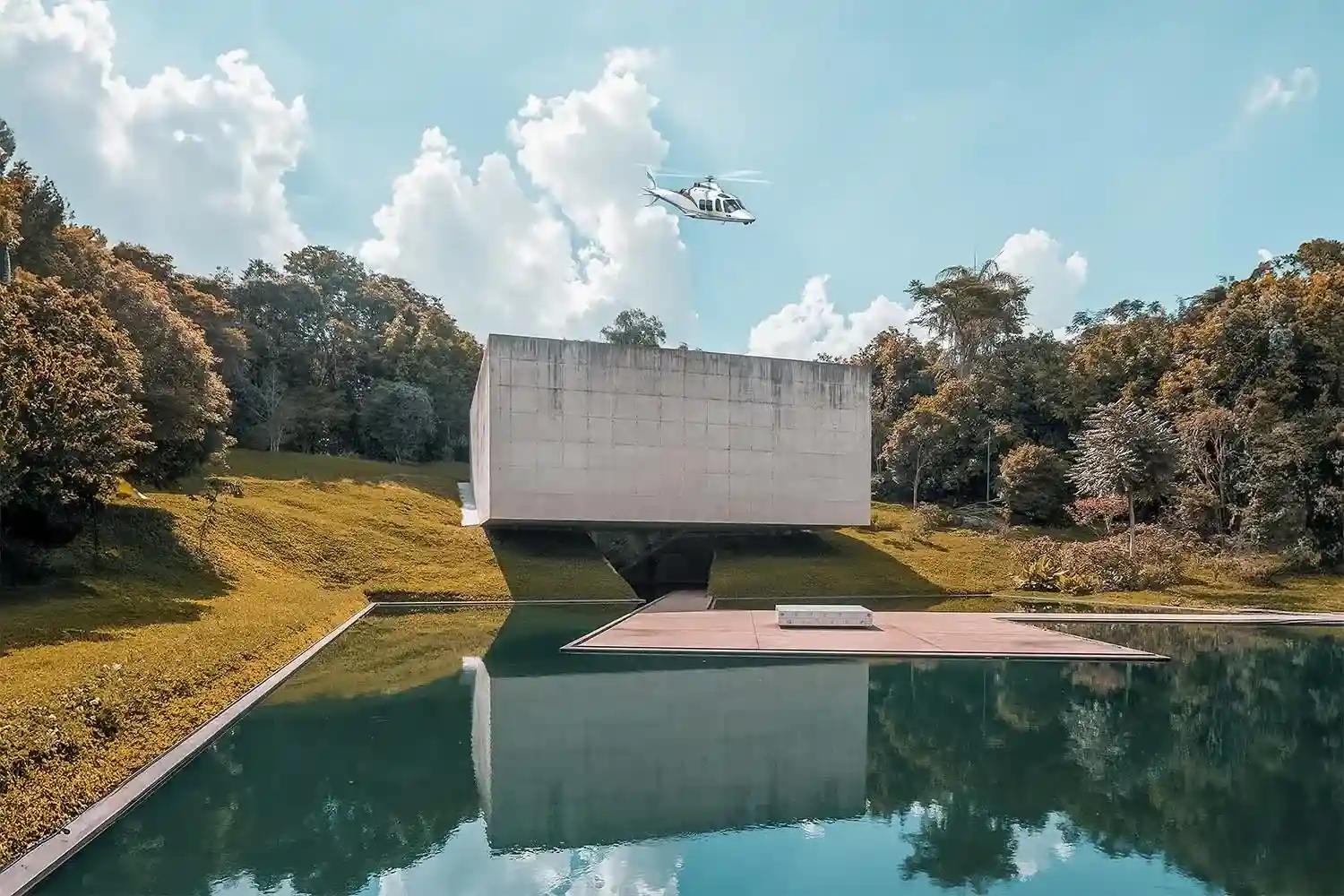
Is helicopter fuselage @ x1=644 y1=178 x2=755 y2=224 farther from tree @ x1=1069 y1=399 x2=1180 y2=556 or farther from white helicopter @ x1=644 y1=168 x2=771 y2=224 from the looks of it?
tree @ x1=1069 y1=399 x2=1180 y2=556

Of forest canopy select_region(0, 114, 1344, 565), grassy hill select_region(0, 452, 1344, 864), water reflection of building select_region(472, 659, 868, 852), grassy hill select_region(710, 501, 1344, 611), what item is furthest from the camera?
grassy hill select_region(710, 501, 1344, 611)

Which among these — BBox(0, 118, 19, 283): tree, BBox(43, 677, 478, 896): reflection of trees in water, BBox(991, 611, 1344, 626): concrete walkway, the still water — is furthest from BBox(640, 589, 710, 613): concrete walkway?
BBox(0, 118, 19, 283): tree

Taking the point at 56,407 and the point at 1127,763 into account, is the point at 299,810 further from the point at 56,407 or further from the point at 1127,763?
the point at 56,407

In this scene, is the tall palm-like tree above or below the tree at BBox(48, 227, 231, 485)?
above

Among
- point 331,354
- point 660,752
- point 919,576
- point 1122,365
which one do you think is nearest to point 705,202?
point 919,576

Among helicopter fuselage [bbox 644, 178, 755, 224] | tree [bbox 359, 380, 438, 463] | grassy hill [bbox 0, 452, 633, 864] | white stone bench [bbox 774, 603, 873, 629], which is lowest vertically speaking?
white stone bench [bbox 774, 603, 873, 629]

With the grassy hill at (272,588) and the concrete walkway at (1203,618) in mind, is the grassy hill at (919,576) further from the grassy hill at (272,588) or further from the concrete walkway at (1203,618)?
the concrete walkway at (1203,618)
